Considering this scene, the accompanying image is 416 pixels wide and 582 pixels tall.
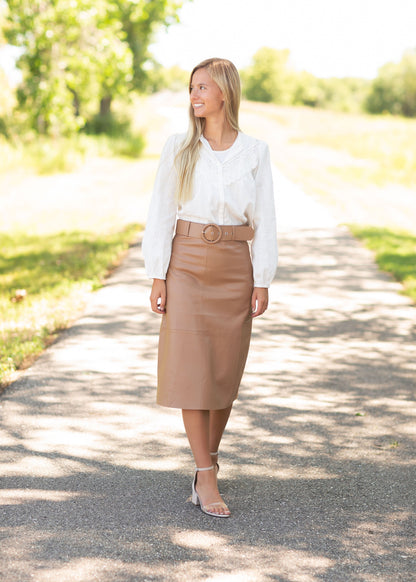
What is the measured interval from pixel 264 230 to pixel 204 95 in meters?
0.72

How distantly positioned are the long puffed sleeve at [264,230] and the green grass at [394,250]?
5398mm

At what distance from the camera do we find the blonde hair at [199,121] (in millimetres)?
3700

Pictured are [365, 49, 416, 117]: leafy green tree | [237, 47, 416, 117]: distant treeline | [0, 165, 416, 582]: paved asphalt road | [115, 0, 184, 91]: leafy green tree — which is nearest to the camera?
[0, 165, 416, 582]: paved asphalt road

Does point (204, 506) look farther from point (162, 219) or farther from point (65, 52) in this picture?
point (65, 52)

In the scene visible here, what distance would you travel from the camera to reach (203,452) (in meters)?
3.88

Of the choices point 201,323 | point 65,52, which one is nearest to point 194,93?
point 201,323

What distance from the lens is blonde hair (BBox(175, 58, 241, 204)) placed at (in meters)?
3.70

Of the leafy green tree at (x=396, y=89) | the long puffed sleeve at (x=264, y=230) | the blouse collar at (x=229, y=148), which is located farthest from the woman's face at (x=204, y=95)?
the leafy green tree at (x=396, y=89)

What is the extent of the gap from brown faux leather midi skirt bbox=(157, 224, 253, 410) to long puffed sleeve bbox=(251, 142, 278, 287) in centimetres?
9

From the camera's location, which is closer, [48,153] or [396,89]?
[48,153]

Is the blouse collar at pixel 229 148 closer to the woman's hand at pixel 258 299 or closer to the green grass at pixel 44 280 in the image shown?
the woman's hand at pixel 258 299

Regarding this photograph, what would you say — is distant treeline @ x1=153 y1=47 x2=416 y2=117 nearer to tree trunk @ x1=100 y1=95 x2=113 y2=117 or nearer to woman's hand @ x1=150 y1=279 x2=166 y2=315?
tree trunk @ x1=100 y1=95 x2=113 y2=117

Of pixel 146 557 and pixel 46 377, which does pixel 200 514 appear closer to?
pixel 146 557

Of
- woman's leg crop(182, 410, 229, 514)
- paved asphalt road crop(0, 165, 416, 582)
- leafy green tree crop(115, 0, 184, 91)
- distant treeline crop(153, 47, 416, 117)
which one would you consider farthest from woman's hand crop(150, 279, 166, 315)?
distant treeline crop(153, 47, 416, 117)
